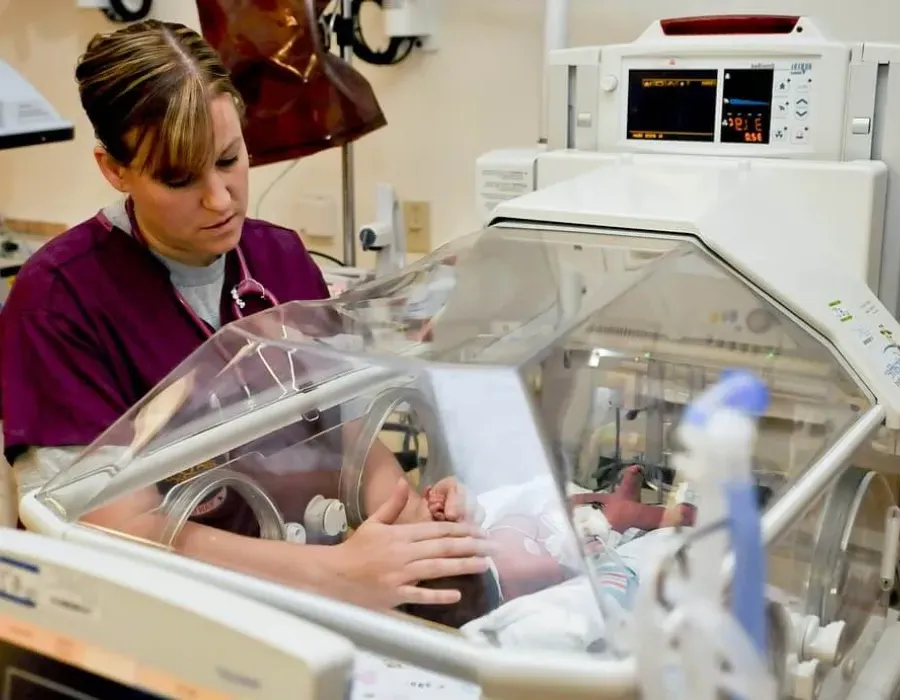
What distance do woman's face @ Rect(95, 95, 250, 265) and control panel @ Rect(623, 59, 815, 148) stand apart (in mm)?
606

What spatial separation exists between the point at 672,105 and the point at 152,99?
74 cm

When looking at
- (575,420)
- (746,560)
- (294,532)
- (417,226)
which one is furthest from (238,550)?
(417,226)

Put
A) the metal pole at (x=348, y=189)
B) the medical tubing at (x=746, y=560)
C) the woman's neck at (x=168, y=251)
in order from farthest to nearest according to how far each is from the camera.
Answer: the metal pole at (x=348, y=189) → the woman's neck at (x=168, y=251) → the medical tubing at (x=746, y=560)

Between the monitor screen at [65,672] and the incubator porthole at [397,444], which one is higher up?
the incubator porthole at [397,444]

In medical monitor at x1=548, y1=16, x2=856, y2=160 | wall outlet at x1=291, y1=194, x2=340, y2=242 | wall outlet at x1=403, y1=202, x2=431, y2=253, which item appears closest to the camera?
medical monitor at x1=548, y1=16, x2=856, y2=160

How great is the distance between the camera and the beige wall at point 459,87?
1920 millimetres

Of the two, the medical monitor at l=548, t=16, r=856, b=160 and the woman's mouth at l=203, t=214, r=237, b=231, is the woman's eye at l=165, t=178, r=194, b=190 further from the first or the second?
the medical monitor at l=548, t=16, r=856, b=160

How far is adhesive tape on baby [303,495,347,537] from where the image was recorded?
3.57 feet

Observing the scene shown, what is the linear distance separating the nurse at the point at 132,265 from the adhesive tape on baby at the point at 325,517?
0.12 feet

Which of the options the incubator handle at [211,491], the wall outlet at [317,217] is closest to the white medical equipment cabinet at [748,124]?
the incubator handle at [211,491]

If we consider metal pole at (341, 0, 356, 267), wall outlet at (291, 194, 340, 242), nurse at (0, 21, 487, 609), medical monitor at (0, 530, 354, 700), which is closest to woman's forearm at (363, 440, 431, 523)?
nurse at (0, 21, 487, 609)

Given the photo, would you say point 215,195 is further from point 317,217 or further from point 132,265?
point 317,217

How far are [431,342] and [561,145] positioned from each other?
71 centimetres

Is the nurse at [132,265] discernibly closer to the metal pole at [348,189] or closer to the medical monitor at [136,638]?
the medical monitor at [136,638]
